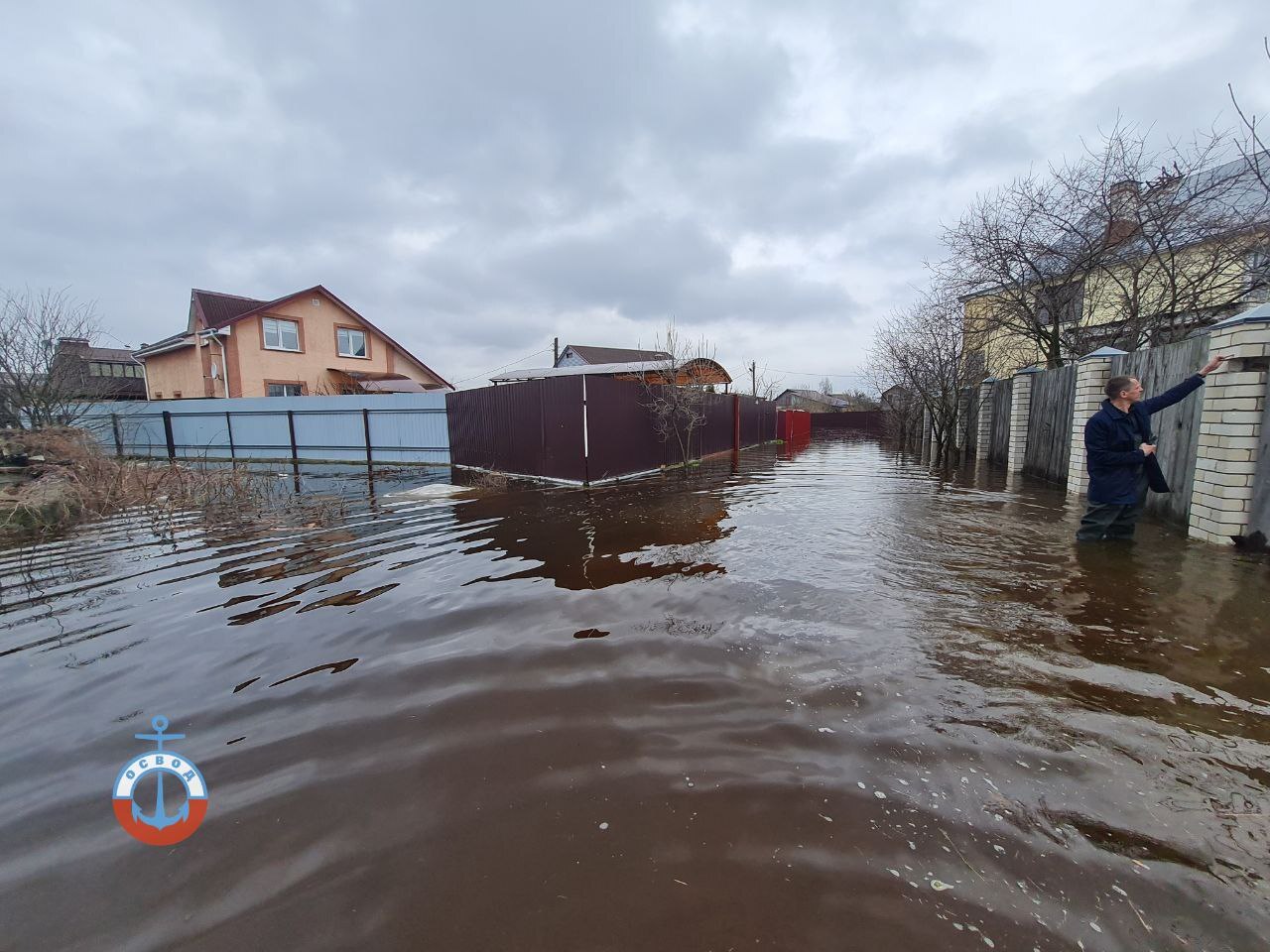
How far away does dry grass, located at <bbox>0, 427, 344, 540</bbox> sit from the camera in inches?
279

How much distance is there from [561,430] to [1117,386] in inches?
289

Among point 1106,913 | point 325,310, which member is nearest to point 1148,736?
point 1106,913

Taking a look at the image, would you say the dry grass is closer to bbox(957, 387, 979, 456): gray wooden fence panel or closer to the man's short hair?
the man's short hair

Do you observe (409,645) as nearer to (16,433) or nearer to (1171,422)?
(1171,422)

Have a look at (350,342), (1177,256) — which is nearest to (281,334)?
(350,342)

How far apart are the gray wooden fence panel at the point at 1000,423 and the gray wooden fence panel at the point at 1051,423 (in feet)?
4.96

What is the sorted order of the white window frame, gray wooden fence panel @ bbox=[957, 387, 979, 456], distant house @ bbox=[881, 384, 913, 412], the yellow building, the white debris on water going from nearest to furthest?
the yellow building → the white debris on water → gray wooden fence panel @ bbox=[957, 387, 979, 456] → distant house @ bbox=[881, 384, 913, 412] → the white window frame

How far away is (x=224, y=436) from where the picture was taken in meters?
16.7

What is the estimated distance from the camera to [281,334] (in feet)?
72.1

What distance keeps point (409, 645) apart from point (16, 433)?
1181cm

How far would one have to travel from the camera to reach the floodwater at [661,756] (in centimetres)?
144

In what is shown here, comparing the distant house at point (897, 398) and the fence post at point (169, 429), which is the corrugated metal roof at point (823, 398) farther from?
the fence post at point (169, 429)

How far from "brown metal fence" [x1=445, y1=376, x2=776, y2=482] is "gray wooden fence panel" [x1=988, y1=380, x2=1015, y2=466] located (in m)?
7.02

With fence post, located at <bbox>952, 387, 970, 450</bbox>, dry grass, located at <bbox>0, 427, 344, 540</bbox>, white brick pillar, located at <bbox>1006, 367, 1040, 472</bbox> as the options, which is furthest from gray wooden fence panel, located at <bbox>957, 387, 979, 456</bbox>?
dry grass, located at <bbox>0, 427, 344, 540</bbox>
